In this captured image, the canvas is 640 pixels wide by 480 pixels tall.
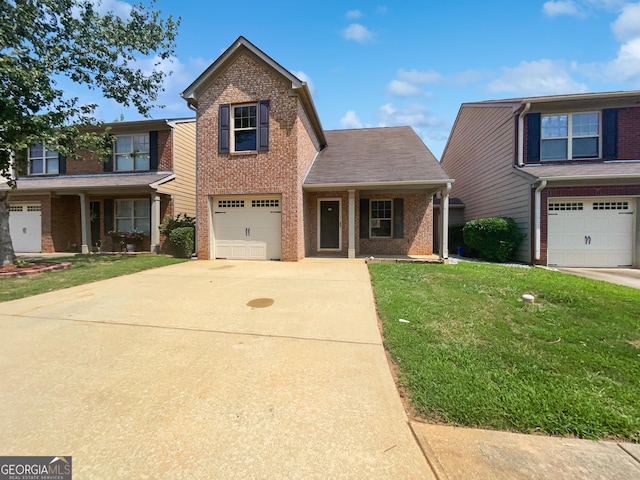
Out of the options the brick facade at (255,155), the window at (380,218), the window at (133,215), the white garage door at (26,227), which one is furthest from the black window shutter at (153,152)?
the window at (380,218)

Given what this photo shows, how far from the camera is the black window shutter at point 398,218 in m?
11.8

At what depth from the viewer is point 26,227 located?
13.5 metres

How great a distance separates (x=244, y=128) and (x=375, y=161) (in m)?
5.25

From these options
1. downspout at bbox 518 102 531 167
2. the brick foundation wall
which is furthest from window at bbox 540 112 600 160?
the brick foundation wall

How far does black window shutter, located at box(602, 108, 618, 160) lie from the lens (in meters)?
10.3

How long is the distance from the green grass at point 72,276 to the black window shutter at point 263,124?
17.3 ft

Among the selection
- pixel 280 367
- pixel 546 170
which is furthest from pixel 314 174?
pixel 280 367

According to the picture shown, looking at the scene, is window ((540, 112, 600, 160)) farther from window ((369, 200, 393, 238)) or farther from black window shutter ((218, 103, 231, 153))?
black window shutter ((218, 103, 231, 153))

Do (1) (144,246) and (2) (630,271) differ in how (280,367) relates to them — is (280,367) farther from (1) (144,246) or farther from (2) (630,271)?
(1) (144,246)

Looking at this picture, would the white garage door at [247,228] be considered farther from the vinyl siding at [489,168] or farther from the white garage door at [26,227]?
the white garage door at [26,227]

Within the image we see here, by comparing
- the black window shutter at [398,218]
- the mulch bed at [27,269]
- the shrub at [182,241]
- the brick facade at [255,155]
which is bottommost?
the mulch bed at [27,269]

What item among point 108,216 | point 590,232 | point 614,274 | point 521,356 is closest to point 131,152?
point 108,216

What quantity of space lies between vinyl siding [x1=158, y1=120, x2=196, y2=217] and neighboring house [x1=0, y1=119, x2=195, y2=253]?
0.15 ft

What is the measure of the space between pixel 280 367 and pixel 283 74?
10.00 meters
